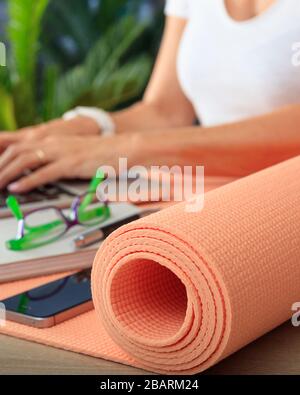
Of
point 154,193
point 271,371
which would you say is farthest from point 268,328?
point 154,193

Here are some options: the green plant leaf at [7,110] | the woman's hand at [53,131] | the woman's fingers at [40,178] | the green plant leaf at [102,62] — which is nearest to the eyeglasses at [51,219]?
the woman's fingers at [40,178]

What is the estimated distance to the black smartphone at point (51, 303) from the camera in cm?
68

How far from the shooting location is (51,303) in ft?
2.30

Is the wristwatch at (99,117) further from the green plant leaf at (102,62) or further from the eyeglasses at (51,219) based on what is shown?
the green plant leaf at (102,62)

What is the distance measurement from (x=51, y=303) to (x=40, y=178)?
0.38 meters

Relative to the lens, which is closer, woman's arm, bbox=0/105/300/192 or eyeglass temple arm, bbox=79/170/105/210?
eyeglass temple arm, bbox=79/170/105/210

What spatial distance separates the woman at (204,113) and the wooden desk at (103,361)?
1.42 ft

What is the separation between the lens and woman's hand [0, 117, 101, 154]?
1215mm

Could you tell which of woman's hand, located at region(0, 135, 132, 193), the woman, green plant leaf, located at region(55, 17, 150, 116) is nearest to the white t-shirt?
the woman

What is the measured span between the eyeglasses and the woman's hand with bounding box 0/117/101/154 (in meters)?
0.28

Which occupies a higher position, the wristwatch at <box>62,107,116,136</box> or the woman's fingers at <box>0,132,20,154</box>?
the woman's fingers at <box>0,132,20,154</box>

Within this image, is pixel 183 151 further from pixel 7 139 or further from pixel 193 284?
pixel 193 284

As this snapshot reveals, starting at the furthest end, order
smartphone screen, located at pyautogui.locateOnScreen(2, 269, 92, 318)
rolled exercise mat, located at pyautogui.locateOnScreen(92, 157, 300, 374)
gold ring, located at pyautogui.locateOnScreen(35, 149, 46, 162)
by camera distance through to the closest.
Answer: gold ring, located at pyautogui.locateOnScreen(35, 149, 46, 162)
smartphone screen, located at pyautogui.locateOnScreen(2, 269, 92, 318)
rolled exercise mat, located at pyautogui.locateOnScreen(92, 157, 300, 374)

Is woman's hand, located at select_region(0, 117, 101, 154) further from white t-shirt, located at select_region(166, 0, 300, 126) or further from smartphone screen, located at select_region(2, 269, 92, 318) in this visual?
smartphone screen, located at select_region(2, 269, 92, 318)
